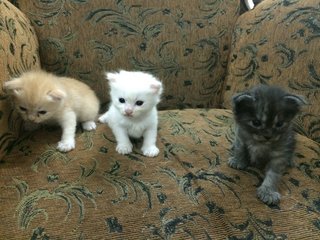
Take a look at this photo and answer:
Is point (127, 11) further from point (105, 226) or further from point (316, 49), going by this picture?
point (105, 226)

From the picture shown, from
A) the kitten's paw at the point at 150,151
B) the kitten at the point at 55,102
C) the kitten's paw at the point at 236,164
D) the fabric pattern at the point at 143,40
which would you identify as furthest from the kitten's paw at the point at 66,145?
the kitten's paw at the point at 236,164

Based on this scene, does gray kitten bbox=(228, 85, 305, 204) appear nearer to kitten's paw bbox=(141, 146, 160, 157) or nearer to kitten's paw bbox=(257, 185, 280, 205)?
kitten's paw bbox=(257, 185, 280, 205)

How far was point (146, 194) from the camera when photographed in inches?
40.9

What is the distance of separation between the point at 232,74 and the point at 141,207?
91cm

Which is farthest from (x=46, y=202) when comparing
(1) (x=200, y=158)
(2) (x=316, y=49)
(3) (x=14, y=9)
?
(2) (x=316, y=49)

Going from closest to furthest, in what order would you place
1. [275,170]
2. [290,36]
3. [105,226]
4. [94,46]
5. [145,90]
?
[105,226] < [275,170] < [145,90] < [290,36] < [94,46]

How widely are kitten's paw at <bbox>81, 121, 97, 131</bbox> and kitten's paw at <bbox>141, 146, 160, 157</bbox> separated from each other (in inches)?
11.1

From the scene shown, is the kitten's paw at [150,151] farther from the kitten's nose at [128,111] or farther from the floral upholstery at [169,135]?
the kitten's nose at [128,111]

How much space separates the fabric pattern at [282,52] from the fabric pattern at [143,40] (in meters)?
0.10

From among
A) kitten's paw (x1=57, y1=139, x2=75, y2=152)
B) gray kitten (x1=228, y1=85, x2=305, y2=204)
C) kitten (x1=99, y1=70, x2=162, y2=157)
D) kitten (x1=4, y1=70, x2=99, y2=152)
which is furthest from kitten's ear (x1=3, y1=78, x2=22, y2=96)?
gray kitten (x1=228, y1=85, x2=305, y2=204)

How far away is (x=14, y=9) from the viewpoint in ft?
4.61

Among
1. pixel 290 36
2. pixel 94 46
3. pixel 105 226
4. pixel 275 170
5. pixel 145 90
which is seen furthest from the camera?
pixel 94 46

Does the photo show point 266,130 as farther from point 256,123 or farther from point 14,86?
point 14,86

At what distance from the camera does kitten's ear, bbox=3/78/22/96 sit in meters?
1.20
